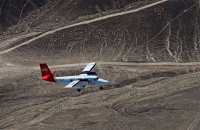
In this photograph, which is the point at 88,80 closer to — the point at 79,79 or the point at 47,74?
the point at 79,79

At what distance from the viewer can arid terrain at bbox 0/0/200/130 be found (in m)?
37.8

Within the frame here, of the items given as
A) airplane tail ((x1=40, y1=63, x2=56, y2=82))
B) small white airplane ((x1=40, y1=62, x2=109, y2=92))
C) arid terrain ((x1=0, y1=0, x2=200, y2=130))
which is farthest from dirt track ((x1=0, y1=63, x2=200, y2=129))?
airplane tail ((x1=40, y1=63, x2=56, y2=82))

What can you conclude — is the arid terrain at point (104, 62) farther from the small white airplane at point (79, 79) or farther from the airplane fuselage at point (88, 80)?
the airplane fuselage at point (88, 80)

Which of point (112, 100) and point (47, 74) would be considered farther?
point (47, 74)

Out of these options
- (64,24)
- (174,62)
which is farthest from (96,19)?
(174,62)

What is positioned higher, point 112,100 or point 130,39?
point 130,39

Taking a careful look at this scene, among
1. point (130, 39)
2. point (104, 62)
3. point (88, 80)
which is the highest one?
point (130, 39)

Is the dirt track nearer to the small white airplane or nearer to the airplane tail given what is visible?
the small white airplane

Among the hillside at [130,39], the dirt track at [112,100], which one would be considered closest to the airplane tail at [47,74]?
the dirt track at [112,100]

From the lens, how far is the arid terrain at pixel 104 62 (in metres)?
37.8

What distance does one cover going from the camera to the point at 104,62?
52219 mm

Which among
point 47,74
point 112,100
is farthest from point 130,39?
point 47,74

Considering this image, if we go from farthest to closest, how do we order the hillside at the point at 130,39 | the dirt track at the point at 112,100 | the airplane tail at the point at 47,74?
1. the hillside at the point at 130,39
2. the airplane tail at the point at 47,74
3. the dirt track at the point at 112,100

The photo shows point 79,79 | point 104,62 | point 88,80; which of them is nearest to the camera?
point 79,79
